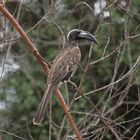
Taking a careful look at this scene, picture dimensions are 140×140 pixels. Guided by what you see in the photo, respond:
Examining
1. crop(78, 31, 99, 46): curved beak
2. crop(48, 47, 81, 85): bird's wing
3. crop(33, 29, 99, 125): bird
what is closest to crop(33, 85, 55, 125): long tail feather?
crop(33, 29, 99, 125): bird

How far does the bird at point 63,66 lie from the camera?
5164mm

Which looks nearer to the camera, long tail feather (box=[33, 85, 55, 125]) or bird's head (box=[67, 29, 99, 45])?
long tail feather (box=[33, 85, 55, 125])

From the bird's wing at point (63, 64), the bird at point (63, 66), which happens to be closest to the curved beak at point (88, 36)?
the bird at point (63, 66)

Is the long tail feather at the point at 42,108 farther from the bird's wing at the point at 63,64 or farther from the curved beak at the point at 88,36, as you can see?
the curved beak at the point at 88,36

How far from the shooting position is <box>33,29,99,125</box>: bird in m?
5.16

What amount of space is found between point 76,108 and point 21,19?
179 cm

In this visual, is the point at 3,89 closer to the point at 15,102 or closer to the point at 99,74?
the point at 15,102

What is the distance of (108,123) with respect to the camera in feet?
15.6

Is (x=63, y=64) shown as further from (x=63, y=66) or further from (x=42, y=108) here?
(x=42, y=108)

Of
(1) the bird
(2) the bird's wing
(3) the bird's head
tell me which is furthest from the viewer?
(3) the bird's head

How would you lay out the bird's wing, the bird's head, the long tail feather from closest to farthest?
the long tail feather
the bird's wing
the bird's head

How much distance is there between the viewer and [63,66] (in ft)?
19.1

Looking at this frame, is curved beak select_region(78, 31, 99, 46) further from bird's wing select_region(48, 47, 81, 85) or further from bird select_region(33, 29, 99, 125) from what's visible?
bird's wing select_region(48, 47, 81, 85)

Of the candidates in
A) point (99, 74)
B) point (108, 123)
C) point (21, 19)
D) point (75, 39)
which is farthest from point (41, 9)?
point (108, 123)
